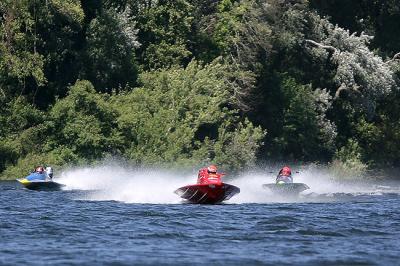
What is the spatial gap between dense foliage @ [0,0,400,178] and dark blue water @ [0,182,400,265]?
2013 centimetres

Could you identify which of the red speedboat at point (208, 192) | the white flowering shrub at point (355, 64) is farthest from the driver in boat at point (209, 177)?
the white flowering shrub at point (355, 64)

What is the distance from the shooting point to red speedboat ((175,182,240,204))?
45.1 metres

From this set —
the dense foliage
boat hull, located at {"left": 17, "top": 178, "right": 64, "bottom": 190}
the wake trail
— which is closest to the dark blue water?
the wake trail

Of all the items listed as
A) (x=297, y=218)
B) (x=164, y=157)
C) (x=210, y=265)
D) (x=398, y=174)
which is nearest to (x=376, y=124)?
(x=398, y=174)

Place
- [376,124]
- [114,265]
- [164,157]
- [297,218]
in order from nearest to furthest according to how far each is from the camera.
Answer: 1. [114,265]
2. [297,218]
3. [164,157]
4. [376,124]

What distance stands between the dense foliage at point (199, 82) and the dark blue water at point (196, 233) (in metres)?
20.1

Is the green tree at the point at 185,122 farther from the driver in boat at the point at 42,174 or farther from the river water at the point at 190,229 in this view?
the river water at the point at 190,229

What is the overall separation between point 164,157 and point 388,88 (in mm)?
17016

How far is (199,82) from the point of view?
2709 inches

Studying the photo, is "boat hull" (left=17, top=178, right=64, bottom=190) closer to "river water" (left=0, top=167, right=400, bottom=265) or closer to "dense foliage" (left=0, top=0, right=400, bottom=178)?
"river water" (left=0, top=167, right=400, bottom=265)

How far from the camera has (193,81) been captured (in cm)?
6944

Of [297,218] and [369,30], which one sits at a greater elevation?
[369,30]

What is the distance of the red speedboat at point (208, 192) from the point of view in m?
45.1

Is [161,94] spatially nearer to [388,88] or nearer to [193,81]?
[193,81]
